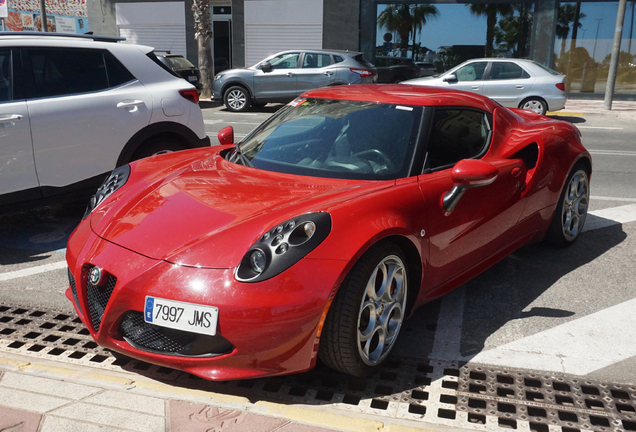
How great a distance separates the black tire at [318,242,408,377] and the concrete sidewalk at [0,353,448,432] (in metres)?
0.28

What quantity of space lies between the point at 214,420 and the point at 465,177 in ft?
5.89

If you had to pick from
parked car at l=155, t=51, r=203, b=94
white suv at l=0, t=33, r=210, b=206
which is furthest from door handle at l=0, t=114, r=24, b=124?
parked car at l=155, t=51, r=203, b=94

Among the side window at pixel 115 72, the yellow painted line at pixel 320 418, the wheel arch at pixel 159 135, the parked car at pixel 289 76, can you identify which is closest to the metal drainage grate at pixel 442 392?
the yellow painted line at pixel 320 418

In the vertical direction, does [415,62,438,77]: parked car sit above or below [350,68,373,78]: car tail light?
below

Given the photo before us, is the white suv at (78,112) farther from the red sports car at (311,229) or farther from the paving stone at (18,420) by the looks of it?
the paving stone at (18,420)

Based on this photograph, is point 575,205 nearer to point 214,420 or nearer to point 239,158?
point 239,158

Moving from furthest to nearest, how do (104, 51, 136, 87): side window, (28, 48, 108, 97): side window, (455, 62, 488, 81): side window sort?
1. (455, 62, 488, 81): side window
2. (104, 51, 136, 87): side window
3. (28, 48, 108, 97): side window

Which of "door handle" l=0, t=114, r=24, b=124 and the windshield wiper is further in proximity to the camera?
"door handle" l=0, t=114, r=24, b=124

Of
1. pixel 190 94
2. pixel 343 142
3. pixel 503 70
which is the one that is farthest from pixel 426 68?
pixel 343 142

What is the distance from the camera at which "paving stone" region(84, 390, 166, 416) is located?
2.83 meters

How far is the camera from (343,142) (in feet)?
12.6

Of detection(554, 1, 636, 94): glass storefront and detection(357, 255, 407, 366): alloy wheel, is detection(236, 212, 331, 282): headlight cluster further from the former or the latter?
detection(554, 1, 636, 94): glass storefront

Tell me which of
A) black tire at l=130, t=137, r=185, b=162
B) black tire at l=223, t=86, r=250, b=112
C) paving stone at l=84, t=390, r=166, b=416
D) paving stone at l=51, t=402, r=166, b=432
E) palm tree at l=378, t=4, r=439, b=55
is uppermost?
palm tree at l=378, t=4, r=439, b=55

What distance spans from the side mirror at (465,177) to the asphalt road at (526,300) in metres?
0.80
